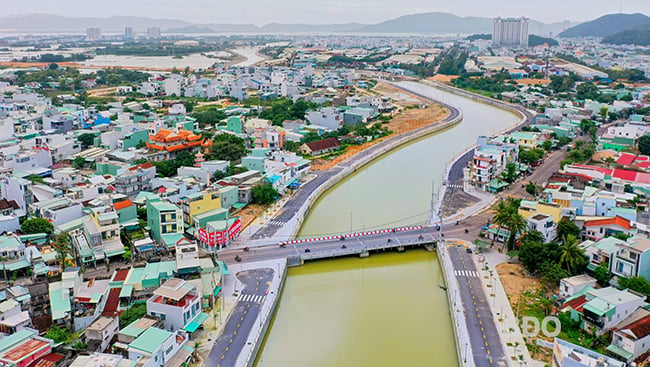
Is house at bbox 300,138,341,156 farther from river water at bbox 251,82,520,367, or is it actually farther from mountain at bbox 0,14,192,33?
mountain at bbox 0,14,192,33

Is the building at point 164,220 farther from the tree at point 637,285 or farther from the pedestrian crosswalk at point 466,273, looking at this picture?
the tree at point 637,285

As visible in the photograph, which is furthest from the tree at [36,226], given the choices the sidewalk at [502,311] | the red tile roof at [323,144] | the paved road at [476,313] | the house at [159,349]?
the red tile roof at [323,144]

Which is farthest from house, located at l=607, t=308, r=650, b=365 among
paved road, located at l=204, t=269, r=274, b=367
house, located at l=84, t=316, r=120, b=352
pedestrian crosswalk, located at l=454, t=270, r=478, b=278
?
house, located at l=84, t=316, r=120, b=352

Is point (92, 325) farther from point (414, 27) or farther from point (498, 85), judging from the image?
point (414, 27)

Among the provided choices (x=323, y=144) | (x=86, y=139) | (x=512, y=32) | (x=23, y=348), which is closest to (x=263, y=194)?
(x=323, y=144)

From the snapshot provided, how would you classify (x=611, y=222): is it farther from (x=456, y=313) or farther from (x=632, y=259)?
(x=456, y=313)

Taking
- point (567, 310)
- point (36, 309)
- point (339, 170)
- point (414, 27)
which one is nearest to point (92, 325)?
point (36, 309)
